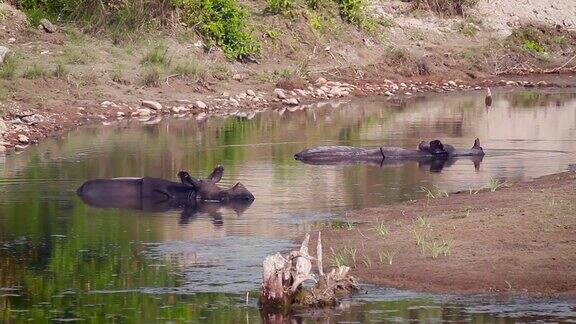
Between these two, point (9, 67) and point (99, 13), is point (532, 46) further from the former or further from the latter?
point (9, 67)

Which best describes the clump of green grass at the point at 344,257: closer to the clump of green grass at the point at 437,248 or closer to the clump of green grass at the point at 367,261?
the clump of green grass at the point at 367,261

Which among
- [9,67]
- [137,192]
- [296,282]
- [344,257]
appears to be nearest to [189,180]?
[137,192]

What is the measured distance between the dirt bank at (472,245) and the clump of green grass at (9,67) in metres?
12.2

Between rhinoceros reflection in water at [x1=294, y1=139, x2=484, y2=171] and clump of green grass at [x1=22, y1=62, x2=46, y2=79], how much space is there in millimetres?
7762

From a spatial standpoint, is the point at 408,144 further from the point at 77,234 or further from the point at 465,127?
the point at 77,234

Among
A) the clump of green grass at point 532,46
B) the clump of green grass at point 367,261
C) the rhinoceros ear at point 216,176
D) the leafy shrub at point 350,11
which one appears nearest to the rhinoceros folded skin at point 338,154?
the rhinoceros ear at point 216,176

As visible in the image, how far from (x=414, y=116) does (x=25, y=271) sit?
1609cm

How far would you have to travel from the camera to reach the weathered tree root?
32.0ft

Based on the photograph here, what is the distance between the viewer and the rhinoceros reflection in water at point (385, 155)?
1912 centimetres

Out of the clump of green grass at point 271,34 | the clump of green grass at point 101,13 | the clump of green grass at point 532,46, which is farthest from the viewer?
the clump of green grass at point 532,46

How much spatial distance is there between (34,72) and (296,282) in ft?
53.9

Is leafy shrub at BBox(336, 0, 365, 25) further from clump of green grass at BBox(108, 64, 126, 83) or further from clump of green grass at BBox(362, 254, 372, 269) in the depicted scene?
clump of green grass at BBox(362, 254, 372, 269)

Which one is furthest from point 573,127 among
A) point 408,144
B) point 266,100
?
point 266,100

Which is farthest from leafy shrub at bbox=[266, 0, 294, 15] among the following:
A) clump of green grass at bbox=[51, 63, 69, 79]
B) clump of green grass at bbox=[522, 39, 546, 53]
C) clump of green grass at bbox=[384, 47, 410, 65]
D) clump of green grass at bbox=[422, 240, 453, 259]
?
clump of green grass at bbox=[422, 240, 453, 259]
